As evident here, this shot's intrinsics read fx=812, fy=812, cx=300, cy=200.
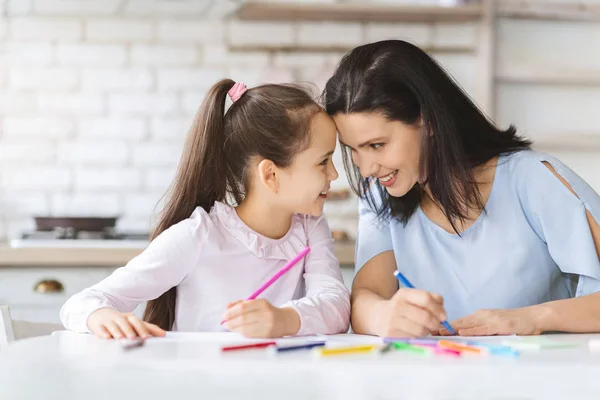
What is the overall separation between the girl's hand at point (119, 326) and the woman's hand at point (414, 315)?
0.36 meters

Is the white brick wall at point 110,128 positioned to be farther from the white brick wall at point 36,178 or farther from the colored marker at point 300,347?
the colored marker at point 300,347

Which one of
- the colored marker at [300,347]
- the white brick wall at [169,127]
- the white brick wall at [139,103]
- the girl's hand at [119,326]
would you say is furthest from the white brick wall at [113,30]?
the colored marker at [300,347]

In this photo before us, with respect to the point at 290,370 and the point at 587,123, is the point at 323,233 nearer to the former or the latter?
the point at 290,370

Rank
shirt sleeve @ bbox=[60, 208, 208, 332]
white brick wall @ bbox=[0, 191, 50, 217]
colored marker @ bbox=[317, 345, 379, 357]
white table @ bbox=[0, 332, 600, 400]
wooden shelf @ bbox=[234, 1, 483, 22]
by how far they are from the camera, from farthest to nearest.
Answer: white brick wall @ bbox=[0, 191, 50, 217]
wooden shelf @ bbox=[234, 1, 483, 22]
shirt sleeve @ bbox=[60, 208, 208, 332]
colored marker @ bbox=[317, 345, 379, 357]
white table @ bbox=[0, 332, 600, 400]

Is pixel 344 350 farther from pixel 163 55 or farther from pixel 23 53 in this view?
pixel 23 53

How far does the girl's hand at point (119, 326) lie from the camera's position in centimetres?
123

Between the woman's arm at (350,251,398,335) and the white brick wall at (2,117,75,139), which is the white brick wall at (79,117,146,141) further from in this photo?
the woman's arm at (350,251,398,335)

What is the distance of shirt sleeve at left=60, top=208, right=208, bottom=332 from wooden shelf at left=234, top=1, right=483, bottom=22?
1.67m

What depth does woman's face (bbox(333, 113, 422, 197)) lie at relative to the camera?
1.66m

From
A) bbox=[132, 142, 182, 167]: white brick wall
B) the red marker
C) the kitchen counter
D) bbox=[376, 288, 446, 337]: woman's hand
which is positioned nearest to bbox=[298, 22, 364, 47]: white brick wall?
bbox=[132, 142, 182, 167]: white brick wall

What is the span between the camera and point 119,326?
125 centimetres

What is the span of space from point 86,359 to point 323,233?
0.88m

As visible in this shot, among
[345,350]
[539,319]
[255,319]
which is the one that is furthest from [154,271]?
[539,319]

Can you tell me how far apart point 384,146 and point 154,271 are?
53 cm
